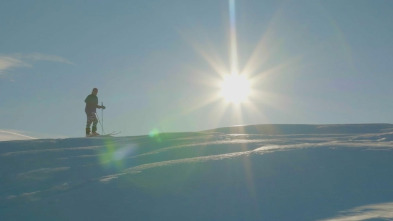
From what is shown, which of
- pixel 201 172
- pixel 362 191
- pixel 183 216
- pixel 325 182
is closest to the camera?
pixel 183 216

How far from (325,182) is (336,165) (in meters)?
0.82

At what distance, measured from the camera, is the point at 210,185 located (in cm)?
602

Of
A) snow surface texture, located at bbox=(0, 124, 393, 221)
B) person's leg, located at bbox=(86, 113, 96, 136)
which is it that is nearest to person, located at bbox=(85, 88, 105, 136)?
person's leg, located at bbox=(86, 113, 96, 136)

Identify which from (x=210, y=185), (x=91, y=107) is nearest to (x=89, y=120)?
(x=91, y=107)

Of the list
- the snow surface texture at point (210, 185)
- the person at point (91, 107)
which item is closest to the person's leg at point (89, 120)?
the person at point (91, 107)

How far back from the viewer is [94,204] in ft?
18.6

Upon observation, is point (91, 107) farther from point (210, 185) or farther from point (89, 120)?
point (210, 185)

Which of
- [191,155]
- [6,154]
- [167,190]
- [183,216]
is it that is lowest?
[183,216]

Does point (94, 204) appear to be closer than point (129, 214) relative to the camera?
No

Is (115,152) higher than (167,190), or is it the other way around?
(115,152)

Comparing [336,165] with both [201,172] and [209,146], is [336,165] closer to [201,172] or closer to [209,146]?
[201,172]

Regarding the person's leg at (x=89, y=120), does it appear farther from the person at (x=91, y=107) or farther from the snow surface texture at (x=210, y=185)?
the snow surface texture at (x=210, y=185)

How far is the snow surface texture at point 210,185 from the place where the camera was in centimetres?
512

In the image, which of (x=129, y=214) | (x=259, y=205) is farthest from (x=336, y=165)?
(x=129, y=214)
